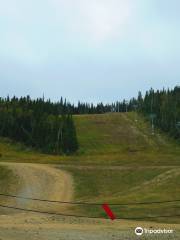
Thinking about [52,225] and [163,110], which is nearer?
[52,225]

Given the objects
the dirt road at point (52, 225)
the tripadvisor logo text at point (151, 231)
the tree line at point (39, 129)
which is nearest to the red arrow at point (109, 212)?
the dirt road at point (52, 225)

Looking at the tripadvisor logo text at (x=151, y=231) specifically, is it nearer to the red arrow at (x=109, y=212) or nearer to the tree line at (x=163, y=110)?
the red arrow at (x=109, y=212)

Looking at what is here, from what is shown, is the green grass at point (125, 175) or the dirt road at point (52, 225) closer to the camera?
the dirt road at point (52, 225)

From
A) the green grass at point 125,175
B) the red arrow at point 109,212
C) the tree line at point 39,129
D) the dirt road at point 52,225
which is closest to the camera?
the dirt road at point 52,225

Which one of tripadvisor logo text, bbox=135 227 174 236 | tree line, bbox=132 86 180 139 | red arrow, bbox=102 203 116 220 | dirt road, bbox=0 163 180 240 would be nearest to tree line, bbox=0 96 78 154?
tree line, bbox=132 86 180 139

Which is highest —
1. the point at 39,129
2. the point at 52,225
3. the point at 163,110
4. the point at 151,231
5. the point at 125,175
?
the point at 163,110

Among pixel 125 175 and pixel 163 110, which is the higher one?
pixel 163 110

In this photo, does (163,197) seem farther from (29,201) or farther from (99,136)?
(99,136)

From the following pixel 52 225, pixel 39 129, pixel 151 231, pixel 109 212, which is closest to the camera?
pixel 151 231

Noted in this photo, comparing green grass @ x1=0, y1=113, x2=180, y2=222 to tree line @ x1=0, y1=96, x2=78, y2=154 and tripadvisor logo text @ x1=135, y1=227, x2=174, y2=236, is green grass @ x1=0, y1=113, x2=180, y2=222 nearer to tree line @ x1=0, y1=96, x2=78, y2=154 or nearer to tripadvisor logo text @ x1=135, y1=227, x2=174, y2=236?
tree line @ x1=0, y1=96, x2=78, y2=154

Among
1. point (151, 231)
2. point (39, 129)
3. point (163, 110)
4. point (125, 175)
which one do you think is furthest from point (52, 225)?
point (163, 110)

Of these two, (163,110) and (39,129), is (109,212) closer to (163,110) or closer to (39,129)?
(39,129)

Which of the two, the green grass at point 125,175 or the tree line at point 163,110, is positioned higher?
the tree line at point 163,110

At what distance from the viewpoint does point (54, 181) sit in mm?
48312
